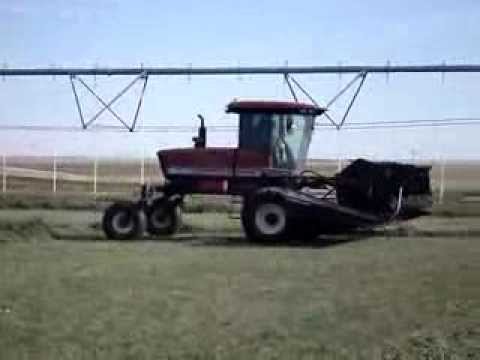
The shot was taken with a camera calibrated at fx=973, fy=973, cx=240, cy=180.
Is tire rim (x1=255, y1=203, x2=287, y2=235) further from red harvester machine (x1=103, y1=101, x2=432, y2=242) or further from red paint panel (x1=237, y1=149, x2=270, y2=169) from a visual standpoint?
red paint panel (x1=237, y1=149, x2=270, y2=169)

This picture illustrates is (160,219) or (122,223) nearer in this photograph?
(122,223)

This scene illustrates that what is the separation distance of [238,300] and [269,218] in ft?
26.0

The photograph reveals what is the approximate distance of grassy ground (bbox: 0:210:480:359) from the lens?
22.8 feet

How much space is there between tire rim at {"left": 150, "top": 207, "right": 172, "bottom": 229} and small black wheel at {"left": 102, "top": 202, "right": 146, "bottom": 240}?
3.19 ft

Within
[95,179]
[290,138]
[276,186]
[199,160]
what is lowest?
[95,179]

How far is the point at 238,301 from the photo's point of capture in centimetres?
907

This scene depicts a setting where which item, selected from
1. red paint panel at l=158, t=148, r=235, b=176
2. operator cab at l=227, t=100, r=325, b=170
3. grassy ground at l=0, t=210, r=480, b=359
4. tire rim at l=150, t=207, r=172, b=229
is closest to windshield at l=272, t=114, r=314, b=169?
operator cab at l=227, t=100, r=325, b=170

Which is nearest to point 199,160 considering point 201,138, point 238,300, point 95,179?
point 201,138

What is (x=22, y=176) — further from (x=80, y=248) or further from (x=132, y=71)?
(x=80, y=248)

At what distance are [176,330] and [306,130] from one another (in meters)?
12.1

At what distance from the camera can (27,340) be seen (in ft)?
23.5

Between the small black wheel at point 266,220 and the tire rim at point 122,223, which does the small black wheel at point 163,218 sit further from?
the small black wheel at point 266,220

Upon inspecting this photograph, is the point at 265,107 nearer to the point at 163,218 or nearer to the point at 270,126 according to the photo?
the point at 270,126

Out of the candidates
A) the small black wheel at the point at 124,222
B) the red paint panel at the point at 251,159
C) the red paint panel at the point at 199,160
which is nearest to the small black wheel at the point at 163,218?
the red paint panel at the point at 199,160
